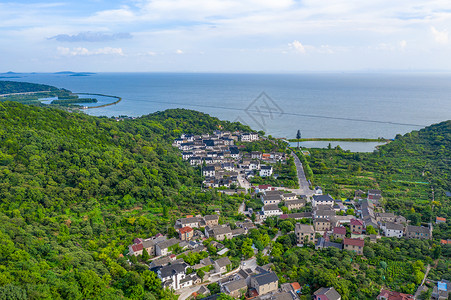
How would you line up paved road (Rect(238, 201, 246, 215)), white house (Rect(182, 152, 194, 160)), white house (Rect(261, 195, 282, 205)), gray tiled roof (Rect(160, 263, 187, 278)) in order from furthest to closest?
1. white house (Rect(182, 152, 194, 160))
2. white house (Rect(261, 195, 282, 205))
3. paved road (Rect(238, 201, 246, 215))
4. gray tiled roof (Rect(160, 263, 187, 278))

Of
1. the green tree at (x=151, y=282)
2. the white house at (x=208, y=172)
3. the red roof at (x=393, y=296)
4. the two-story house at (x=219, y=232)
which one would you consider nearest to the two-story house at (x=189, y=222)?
the two-story house at (x=219, y=232)

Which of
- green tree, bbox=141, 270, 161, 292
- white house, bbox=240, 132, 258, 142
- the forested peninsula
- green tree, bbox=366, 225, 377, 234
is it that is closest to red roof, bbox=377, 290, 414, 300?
the forested peninsula

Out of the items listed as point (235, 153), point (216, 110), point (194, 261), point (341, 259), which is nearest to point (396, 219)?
point (341, 259)

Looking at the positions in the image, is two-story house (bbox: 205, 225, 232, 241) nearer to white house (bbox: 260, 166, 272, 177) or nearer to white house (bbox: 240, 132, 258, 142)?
white house (bbox: 260, 166, 272, 177)

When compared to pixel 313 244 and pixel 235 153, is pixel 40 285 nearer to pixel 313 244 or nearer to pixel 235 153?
pixel 313 244

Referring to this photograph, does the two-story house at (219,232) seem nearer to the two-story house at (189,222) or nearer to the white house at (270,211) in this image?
the two-story house at (189,222)
